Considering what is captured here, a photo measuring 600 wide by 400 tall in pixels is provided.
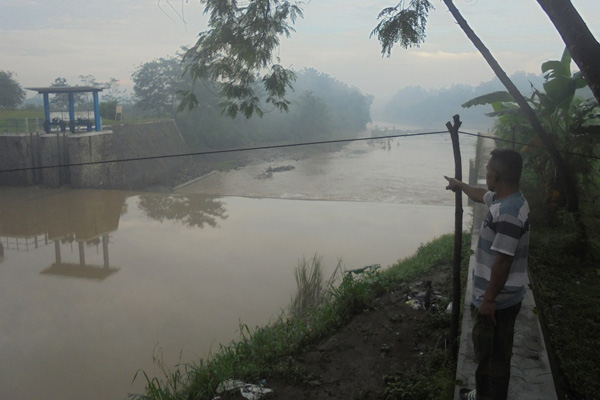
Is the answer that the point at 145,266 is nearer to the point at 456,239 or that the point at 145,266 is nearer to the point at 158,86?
the point at 456,239

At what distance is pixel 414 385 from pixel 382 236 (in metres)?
8.16

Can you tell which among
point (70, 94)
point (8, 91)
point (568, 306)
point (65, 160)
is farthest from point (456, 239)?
point (8, 91)

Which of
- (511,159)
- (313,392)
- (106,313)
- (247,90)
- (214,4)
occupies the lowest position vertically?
(106,313)

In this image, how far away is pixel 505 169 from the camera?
7.64 ft

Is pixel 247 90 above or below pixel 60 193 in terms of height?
above

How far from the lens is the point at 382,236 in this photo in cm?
1134

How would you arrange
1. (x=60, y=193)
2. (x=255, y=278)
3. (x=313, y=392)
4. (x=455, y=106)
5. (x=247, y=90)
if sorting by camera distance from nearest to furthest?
1. (x=313, y=392)
2. (x=247, y=90)
3. (x=255, y=278)
4. (x=60, y=193)
5. (x=455, y=106)

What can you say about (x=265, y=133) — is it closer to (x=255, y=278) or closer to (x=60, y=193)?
(x=60, y=193)

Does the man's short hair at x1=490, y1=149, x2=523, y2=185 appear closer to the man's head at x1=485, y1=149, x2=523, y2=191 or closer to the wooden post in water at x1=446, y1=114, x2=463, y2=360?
the man's head at x1=485, y1=149, x2=523, y2=191

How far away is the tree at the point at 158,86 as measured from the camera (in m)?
31.8

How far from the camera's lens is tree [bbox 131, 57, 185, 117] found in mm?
31750

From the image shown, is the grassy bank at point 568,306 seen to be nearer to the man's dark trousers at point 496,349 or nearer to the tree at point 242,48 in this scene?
the man's dark trousers at point 496,349

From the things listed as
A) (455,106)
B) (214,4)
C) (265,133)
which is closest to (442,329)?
(214,4)

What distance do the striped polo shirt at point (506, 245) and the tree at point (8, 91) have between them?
34.1m
